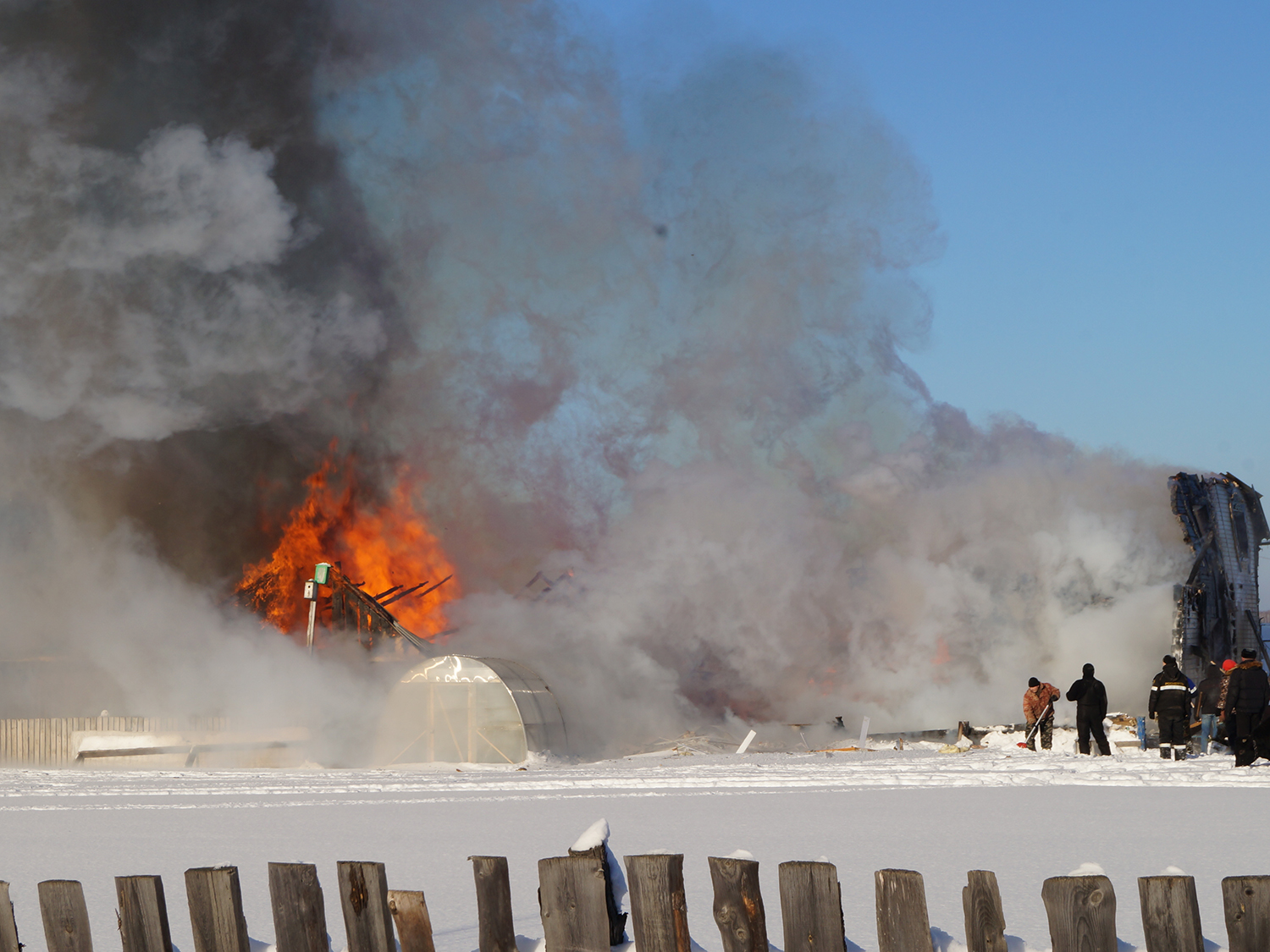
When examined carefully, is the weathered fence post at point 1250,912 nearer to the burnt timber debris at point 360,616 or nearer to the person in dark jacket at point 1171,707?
the person in dark jacket at point 1171,707

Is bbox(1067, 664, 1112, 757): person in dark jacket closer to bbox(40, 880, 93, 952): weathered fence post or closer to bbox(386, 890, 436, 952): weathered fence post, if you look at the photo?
bbox(386, 890, 436, 952): weathered fence post

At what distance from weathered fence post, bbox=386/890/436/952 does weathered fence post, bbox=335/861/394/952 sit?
0.04 metres

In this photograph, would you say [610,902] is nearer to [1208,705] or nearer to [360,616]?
[1208,705]

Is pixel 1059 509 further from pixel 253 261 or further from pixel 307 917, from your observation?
pixel 307 917

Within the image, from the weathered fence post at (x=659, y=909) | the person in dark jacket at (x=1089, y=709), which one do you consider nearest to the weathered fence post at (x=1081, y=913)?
the weathered fence post at (x=659, y=909)

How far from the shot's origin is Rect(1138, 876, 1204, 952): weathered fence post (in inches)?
170

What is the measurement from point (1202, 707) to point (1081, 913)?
1969 cm

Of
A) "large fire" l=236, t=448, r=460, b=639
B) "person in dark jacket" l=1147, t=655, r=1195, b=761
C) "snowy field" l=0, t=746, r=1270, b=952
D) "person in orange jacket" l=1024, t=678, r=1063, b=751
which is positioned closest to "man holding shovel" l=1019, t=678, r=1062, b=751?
"person in orange jacket" l=1024, t=678, r=1063, b=751

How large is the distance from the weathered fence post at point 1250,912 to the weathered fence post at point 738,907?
1644 millimetres

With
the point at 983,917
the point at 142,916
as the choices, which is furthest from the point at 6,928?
the point at 983,917

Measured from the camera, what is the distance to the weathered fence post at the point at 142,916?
482 centimetres

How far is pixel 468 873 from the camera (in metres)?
8.84

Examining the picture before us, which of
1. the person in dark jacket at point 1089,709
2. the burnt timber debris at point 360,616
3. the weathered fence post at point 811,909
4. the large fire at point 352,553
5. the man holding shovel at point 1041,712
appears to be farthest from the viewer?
the large fire at point 352,553

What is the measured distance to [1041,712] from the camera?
2608 centimetres
